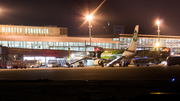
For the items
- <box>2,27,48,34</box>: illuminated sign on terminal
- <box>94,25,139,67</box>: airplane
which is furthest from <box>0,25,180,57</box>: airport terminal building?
<box>94,25,139,67</box>: airplane

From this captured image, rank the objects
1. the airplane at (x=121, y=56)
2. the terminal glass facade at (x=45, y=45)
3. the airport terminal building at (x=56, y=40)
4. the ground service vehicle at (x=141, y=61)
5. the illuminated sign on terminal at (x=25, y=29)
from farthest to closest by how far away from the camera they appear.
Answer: the illuminated sign on terminal at (x=25, y=29)
the airport terminal building at (x=56, y=40)
the terminal glass facade at (x=45, y=45)
the ground service vehicle at (x=141, y=61)
the airplane at (x=121, y=56)

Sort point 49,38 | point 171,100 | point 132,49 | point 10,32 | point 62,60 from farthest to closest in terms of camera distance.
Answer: point 10,32 < point 49,38 < point 62,60 < point 132,49 < point 171,100

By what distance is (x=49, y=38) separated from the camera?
74250mm

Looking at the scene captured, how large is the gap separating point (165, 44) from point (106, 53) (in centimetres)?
5359

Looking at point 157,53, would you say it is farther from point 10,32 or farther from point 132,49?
point 10,32

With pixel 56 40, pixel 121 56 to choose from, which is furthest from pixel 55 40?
pixel 121 56

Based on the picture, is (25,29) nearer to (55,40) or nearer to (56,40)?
(55,40)

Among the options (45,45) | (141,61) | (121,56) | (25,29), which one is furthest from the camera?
(25,29)

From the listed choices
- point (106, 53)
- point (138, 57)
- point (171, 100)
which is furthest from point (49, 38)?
point (171, 100)

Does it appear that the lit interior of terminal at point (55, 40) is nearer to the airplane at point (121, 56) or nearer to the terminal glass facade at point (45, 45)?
the terminal glass facade at point (45, 45)

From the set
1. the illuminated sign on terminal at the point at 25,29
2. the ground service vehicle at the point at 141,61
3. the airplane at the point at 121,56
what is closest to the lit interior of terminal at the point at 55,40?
the illuminated sign on terminal at the point at 25,29

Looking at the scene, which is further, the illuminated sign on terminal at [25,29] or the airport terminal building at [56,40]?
the illuminated sign on terminal at [25,29]

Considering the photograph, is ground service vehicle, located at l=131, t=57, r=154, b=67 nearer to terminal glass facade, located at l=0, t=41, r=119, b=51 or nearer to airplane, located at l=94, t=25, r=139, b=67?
airplane, located at l=94, t=25, r=139, b=67

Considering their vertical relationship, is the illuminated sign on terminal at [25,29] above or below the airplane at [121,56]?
above
